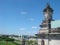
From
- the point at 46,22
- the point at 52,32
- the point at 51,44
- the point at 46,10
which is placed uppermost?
the point at 46,10

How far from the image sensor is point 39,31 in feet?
85.0

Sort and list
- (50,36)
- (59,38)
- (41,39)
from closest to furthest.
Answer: (59,38) < (50,36) < (41,39)

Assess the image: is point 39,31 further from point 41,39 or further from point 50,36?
point 50,36

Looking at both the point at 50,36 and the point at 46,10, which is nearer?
the point at 50,36

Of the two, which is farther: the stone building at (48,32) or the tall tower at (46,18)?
the tall tower at (46,18)

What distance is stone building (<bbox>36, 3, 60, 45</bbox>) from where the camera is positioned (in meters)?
21.9

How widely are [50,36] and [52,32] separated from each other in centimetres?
65

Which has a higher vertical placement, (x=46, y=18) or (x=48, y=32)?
(x=46, y=18)

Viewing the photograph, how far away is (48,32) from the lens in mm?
23359

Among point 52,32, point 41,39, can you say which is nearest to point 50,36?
point 52,32

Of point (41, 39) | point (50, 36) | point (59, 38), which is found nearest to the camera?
point (59, 38)

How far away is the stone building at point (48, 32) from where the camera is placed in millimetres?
21930

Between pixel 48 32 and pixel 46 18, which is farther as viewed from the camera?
pixel 46 18

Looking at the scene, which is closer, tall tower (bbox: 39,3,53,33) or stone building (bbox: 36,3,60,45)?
stone building (bbox: 36,3,60,45)
